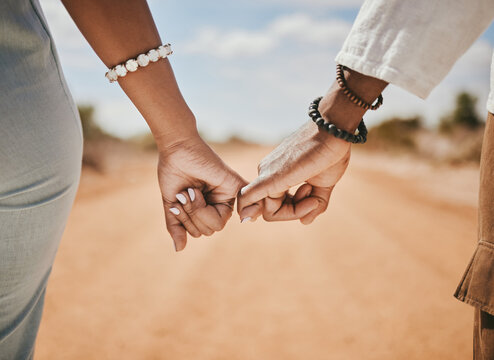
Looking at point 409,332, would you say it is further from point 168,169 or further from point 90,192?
point 90,192

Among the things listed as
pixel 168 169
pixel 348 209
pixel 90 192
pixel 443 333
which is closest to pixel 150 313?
pixel 168 169

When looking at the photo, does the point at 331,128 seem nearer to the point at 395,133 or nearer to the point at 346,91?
the point at 346,91

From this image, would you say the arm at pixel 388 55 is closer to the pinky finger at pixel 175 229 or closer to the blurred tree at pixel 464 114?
the pinky finger at pixel 175 229

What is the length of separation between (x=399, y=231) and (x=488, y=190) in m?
3.46

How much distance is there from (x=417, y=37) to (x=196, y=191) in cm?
120

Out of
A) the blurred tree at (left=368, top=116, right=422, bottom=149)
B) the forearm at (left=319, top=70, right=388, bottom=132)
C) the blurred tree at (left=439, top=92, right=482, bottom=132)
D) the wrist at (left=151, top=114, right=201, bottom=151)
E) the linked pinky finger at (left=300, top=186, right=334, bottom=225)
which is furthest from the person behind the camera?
the blurred tree at (left=439, top=92, right=482, bottom=132)

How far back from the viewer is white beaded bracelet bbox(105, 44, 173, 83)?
141 cm

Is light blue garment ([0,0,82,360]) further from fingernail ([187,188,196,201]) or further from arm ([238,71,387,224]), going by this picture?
arm ([238,71,387,224])

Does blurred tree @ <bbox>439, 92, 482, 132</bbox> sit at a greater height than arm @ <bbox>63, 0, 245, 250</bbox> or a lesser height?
lesser

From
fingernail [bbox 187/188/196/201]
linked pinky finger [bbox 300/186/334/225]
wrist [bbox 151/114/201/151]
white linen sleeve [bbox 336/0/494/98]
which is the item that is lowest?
linked pinky finger [bbox 300/186/334/225]

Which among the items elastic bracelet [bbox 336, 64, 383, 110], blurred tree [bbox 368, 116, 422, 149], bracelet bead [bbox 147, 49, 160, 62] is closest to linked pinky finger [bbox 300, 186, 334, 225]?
elastic bracelet [bbox 336, 64, 383, 110]

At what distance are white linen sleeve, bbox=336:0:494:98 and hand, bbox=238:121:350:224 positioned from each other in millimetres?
410

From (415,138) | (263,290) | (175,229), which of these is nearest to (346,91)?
(175,229)

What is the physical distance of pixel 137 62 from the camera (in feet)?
4.65
